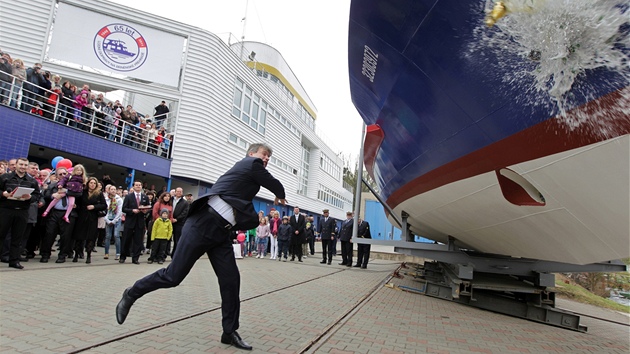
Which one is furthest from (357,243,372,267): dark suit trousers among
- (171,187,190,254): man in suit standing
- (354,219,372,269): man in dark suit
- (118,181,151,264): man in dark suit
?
(118,181,151,264): man in dark suit

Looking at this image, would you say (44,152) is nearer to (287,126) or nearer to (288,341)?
(288,341)

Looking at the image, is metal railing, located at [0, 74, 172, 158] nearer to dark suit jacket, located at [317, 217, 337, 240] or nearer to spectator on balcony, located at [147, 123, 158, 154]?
spectator on balcony, located at [147, 123, 158, 154]

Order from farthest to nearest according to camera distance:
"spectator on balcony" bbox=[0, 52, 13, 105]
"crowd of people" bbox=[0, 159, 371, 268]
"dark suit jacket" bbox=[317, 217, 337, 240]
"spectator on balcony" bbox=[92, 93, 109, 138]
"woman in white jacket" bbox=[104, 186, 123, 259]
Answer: "spectator on balcony" bbox=[92, 93, 109, 138], "dark suit jacket" bbox=[317, 217, 337, 240], "spectator on balcony" bbox=[0, 52, 13, 105], "woman in white jacket" bbox=[104, 186, 123, 259], "crowd of people" bbox=[0, 159, 371, 268]

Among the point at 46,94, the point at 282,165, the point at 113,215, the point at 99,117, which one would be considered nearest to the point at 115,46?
the point at 99,117

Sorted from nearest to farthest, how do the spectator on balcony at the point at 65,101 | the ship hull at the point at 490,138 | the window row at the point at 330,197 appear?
the ship hull at the point at 490,138 → the spectator on balcony at the point at 65,101 → the window row at the point at 330,197

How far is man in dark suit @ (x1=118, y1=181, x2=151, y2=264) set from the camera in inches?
278

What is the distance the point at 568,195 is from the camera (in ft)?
8.20

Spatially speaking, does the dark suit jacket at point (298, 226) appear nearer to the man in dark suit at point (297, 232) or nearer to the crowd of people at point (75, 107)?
the man in dark suit at point (297, 232)

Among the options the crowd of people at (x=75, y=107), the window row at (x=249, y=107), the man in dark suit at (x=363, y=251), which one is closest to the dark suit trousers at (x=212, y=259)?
the man in dark suit at (x=363, y=251)

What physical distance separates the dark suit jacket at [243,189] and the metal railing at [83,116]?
973 centimetres

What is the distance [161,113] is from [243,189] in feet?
48.5

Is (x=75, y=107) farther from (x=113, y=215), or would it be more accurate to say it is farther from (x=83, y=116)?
(x=113, y=215)

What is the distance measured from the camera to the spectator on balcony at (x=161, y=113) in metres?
15.9

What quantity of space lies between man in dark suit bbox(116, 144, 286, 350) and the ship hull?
4.91ft
